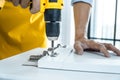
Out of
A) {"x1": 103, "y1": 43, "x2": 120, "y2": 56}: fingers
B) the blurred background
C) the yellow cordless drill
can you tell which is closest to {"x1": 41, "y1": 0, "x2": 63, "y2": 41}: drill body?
the yellow cordless drill

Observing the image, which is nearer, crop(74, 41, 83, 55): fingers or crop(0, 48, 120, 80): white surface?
crop(0, 48, 120, 80): white surface

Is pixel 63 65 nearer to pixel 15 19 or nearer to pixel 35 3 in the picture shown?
pixel 35 3

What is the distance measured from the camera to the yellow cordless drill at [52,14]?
0.71m

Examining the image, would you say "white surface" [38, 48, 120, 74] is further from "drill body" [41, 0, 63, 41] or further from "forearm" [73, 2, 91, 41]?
"forearm" [73, 2, 91, 41]

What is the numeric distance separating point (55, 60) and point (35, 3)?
0.63 ft

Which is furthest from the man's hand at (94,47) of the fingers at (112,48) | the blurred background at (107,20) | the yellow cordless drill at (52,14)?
the blurred background at (107,20)

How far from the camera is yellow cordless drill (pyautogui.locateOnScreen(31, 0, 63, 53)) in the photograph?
0.71 meters

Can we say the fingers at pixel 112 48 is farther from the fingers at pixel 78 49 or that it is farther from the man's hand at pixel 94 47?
the fingers at pixel 78 49

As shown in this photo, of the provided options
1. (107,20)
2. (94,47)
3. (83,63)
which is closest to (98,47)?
(94,47)

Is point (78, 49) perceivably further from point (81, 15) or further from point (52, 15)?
point (81, 15)

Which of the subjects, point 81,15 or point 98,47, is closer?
point 98,47

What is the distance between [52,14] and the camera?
71 cm

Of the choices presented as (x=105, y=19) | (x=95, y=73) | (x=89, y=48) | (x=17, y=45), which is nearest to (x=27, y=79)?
(x=95, y=73)

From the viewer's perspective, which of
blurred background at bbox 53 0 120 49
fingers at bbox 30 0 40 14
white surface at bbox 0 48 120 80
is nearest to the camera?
white surface at bbox 0 48 120 80
